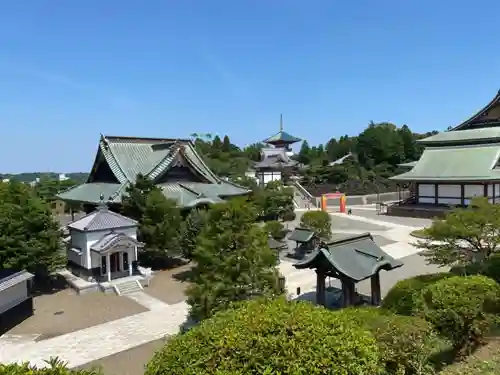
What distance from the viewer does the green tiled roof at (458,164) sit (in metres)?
35.1

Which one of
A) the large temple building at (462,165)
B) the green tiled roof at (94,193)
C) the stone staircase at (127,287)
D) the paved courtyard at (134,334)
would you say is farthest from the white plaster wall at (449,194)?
the stone staircase at (127,287)

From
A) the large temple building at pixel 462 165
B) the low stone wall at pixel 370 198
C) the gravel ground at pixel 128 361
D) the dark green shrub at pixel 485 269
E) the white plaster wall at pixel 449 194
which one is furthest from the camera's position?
the low stone wall at pixel 370 198

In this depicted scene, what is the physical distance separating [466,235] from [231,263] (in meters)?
8.14

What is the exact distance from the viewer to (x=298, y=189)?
5569 centimetres

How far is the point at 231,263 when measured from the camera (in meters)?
12.5

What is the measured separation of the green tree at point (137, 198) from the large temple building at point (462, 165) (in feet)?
85.1

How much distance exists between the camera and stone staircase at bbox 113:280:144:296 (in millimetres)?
19203

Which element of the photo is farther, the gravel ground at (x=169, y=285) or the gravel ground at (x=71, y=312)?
the gravel ground at (x=169, y=285)

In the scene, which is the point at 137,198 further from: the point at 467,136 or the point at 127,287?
the point at 467,136

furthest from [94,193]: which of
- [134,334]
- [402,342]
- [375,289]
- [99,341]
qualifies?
[402,342]

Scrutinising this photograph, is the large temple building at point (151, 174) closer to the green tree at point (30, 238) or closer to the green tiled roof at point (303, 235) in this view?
the green tiled roof at point (303, 235)

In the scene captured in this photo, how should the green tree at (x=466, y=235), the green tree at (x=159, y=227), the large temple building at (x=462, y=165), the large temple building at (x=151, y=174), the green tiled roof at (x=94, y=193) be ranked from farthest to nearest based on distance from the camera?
the large temple building at (x=462, y=165) → the large temple building at (x=151, y=174) → the green tiled roof at (x=94, y=193) → the green tree at (x=159, y=227) → the green tree at (x=466, y=235)

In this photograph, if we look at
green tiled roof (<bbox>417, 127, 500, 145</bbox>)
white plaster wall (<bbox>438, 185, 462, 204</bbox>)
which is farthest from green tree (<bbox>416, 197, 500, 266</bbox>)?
green tiled roof (<bbox>417, 127, 500, 145</bbox>)

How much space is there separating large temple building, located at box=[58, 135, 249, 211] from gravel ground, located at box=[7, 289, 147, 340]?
709cm
